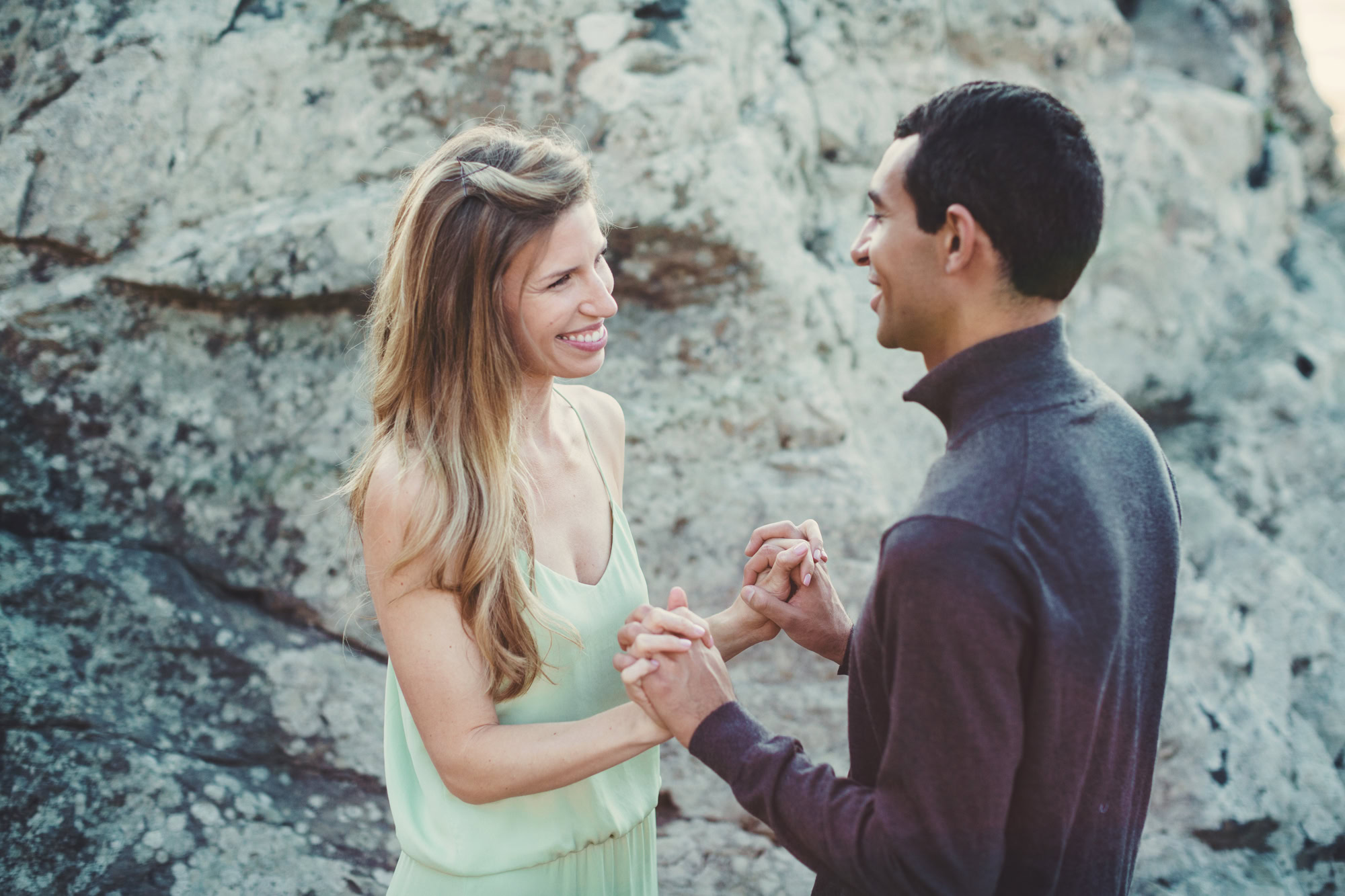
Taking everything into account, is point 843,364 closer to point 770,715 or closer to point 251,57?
point 770,715

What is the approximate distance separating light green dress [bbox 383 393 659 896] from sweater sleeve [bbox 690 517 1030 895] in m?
0.71

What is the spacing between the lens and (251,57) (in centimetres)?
312

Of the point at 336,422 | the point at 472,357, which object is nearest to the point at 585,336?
the point at 472,357

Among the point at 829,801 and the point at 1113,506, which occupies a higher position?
the point at 1113,506

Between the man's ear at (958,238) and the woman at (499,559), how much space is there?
2.64 feet

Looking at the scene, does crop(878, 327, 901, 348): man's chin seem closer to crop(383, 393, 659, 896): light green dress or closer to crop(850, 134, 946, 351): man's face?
crop(850, 134, 946, 351): man's face

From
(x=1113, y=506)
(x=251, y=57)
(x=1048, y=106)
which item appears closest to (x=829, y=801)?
(x=1113, y=506)

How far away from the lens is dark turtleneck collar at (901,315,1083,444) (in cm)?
157

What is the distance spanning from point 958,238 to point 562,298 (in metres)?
0.88

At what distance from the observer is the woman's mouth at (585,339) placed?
2133mm

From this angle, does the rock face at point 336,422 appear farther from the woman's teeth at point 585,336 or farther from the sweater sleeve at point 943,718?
the sweater sleeve at point 943,718

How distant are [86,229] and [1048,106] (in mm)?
2831

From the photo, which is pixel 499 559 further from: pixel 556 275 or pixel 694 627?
pixel 556 275

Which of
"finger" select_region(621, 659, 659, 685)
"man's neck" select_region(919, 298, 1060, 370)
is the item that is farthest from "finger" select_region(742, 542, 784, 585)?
"man's neck" select_region(919, 298, 1060, 370)
